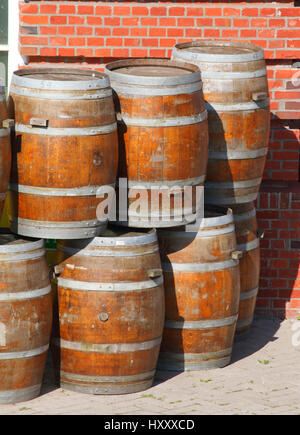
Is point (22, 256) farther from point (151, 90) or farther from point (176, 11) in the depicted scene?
point (176, 11)

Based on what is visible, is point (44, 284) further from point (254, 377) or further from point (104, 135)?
point (254, 377)

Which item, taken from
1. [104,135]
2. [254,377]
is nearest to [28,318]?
[104,135]

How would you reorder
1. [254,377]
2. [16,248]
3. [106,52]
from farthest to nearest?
1. [106,52]
2. [254,377]
3. [16,248]

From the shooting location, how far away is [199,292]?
7.50 metres

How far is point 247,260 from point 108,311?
1.72 m

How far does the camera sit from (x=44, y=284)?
22.4 ft

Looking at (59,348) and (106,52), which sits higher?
(106,52)

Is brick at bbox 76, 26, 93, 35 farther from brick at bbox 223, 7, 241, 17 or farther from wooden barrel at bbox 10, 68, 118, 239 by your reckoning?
wooden barrel at bbox 10, 68, 118, 239

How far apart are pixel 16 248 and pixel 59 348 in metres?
0.87

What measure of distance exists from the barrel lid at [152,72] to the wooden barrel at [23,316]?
50.6 inches

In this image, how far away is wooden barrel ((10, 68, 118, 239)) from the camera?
6.75 metres

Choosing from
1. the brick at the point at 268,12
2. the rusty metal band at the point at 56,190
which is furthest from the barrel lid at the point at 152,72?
the brick at the point at 268,12

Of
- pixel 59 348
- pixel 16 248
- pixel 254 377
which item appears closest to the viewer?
pixel 16 248

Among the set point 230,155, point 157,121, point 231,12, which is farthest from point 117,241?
point 231,12
